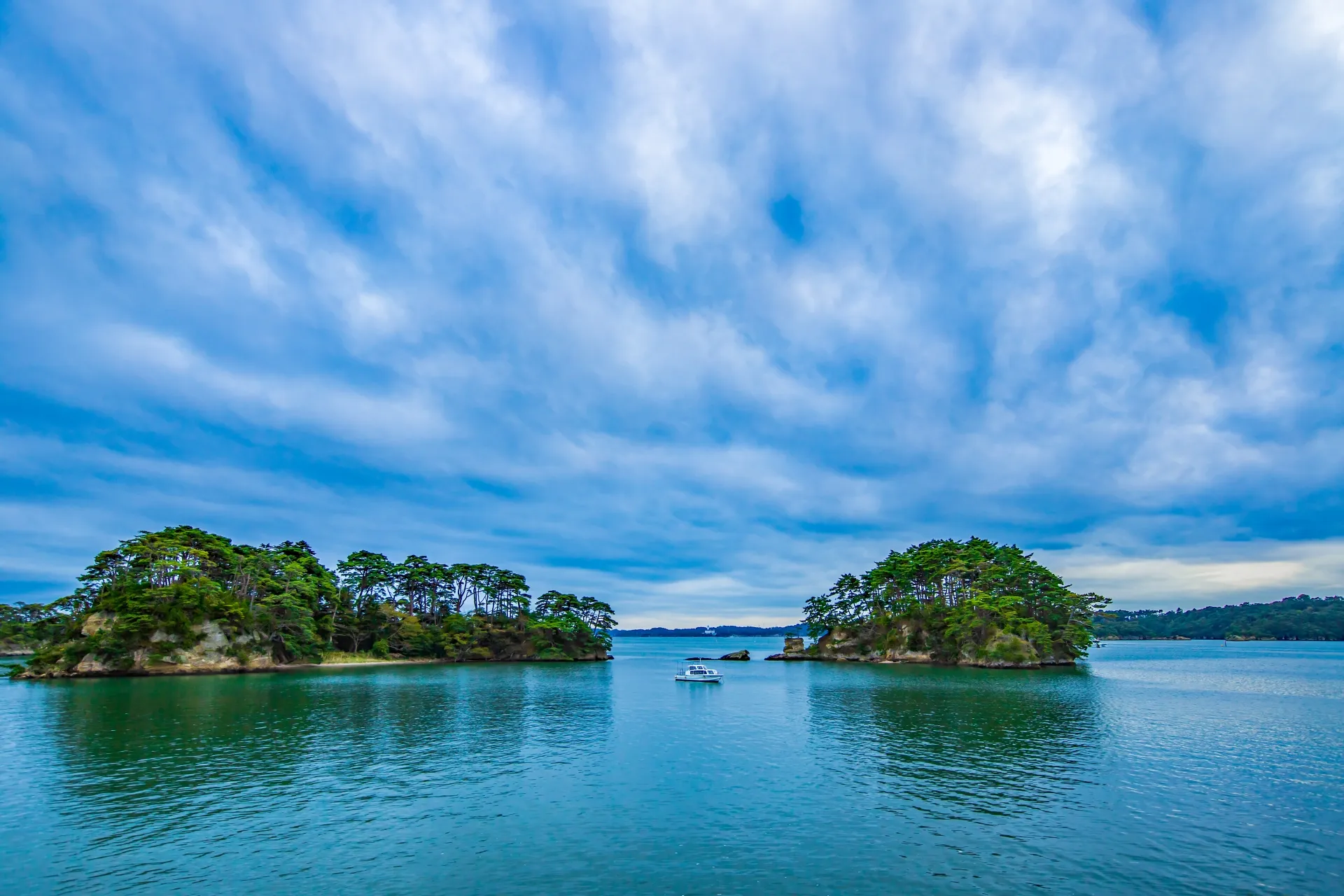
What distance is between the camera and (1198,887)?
2272 centimetres

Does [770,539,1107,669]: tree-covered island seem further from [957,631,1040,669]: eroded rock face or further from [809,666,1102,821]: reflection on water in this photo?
[809,666,1102,821]: reflection on water

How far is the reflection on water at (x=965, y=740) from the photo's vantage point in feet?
115

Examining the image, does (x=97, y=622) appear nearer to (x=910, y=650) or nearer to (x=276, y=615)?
(x=276, y=615)

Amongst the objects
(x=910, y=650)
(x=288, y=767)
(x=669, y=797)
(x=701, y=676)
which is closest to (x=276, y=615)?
(x=701, y=676)

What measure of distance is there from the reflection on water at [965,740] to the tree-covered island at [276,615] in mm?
96079

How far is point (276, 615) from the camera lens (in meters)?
124

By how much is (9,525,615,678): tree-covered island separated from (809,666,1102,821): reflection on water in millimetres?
96079

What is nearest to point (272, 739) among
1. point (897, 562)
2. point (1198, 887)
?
point (1198, 887)

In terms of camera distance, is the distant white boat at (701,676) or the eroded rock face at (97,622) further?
the distant white boat at (701,676)

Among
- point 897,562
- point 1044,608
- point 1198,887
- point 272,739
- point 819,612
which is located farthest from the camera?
point 819,612

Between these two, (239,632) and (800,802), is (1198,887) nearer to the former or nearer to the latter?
(800,802)

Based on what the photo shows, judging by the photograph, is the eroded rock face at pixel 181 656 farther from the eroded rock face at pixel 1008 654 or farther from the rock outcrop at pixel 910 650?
the eroded rock face at pixel 1008 654

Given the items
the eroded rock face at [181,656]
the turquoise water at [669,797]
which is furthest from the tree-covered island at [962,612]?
the eroded rock face at [181,656]

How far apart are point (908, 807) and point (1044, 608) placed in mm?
128702
